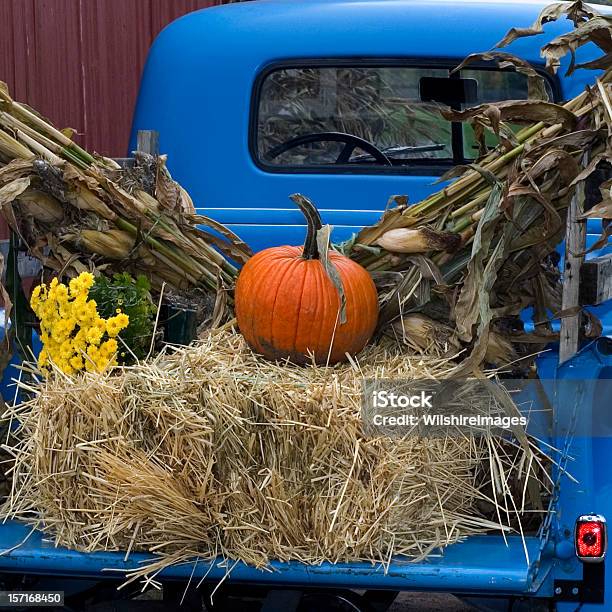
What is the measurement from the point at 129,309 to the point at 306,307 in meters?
0.51

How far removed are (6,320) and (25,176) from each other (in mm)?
507

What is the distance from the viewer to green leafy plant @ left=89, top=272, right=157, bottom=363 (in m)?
3.20

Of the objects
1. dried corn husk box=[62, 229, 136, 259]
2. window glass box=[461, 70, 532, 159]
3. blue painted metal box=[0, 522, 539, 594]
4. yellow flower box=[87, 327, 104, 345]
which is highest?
A: window glass box=[461, 70, 532, 159]

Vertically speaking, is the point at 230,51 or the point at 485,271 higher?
the point at 230,51

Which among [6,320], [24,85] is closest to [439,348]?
[6,320]

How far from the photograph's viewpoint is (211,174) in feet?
13.9

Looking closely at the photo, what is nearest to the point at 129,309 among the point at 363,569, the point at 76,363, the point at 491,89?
the point at 76,363

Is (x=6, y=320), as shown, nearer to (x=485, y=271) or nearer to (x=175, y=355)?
(x=175, y=355)

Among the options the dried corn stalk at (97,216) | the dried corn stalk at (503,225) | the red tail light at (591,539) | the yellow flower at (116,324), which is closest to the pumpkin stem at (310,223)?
the dried corn stalk at (503,225)

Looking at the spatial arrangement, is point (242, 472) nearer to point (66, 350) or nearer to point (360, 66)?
point (66, 350)

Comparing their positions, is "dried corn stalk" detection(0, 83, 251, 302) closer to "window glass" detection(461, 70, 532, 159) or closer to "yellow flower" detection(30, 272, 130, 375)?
"yellow flower" detection(30, 272, 130, 375)

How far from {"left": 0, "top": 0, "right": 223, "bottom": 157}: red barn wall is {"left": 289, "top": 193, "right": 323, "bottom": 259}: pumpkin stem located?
4254mm

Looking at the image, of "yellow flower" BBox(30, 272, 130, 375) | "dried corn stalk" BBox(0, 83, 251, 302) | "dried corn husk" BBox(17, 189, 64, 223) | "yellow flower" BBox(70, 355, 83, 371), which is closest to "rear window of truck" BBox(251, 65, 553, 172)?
"dried corn stalk" BBox(0, 83, 251, 302)

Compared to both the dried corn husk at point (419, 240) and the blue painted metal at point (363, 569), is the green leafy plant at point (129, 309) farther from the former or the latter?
the dried corn husk at point (419, 240)
